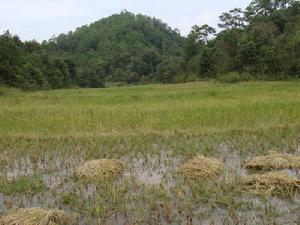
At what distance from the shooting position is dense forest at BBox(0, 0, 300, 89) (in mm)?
35906

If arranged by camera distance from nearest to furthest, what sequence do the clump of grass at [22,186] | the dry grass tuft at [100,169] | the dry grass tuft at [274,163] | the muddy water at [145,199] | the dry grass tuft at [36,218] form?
the dry grass tuft at [36,218]
the muddy water at [145,199]
the clump of grass at [22,186]
the dry grass tuft at [100,169]
the dry grass tuft at [274,163]

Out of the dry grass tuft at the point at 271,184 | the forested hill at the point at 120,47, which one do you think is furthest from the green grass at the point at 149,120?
the forested hill at the point at 120,47

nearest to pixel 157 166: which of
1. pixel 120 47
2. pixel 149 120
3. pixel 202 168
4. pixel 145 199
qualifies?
pixel 202 168

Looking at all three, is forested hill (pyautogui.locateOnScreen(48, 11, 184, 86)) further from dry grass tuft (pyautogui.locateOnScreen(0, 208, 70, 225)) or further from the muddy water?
dry grass tuft (pyautogui.locateOnScreen(0, 208, 70, 225))

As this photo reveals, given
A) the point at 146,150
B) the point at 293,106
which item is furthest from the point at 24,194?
the point at 293,106

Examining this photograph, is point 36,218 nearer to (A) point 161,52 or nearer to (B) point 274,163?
(B) point 274,163

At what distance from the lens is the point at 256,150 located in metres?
8.34

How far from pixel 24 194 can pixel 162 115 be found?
740 centimetres

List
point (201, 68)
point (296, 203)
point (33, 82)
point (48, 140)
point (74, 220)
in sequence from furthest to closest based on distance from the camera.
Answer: point (201, 68)
point (33, 82)
point (48, 140)
point (296, 203)
point (74, 220)

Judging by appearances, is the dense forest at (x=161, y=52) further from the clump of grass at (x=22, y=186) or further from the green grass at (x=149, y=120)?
the clump of grass at (x=22, y=186)

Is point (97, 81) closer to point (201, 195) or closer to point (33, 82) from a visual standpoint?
point (33, 82)

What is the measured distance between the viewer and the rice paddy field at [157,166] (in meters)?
5.15

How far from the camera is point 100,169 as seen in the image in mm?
6723

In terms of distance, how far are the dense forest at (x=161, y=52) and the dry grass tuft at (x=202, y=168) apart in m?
28.2
